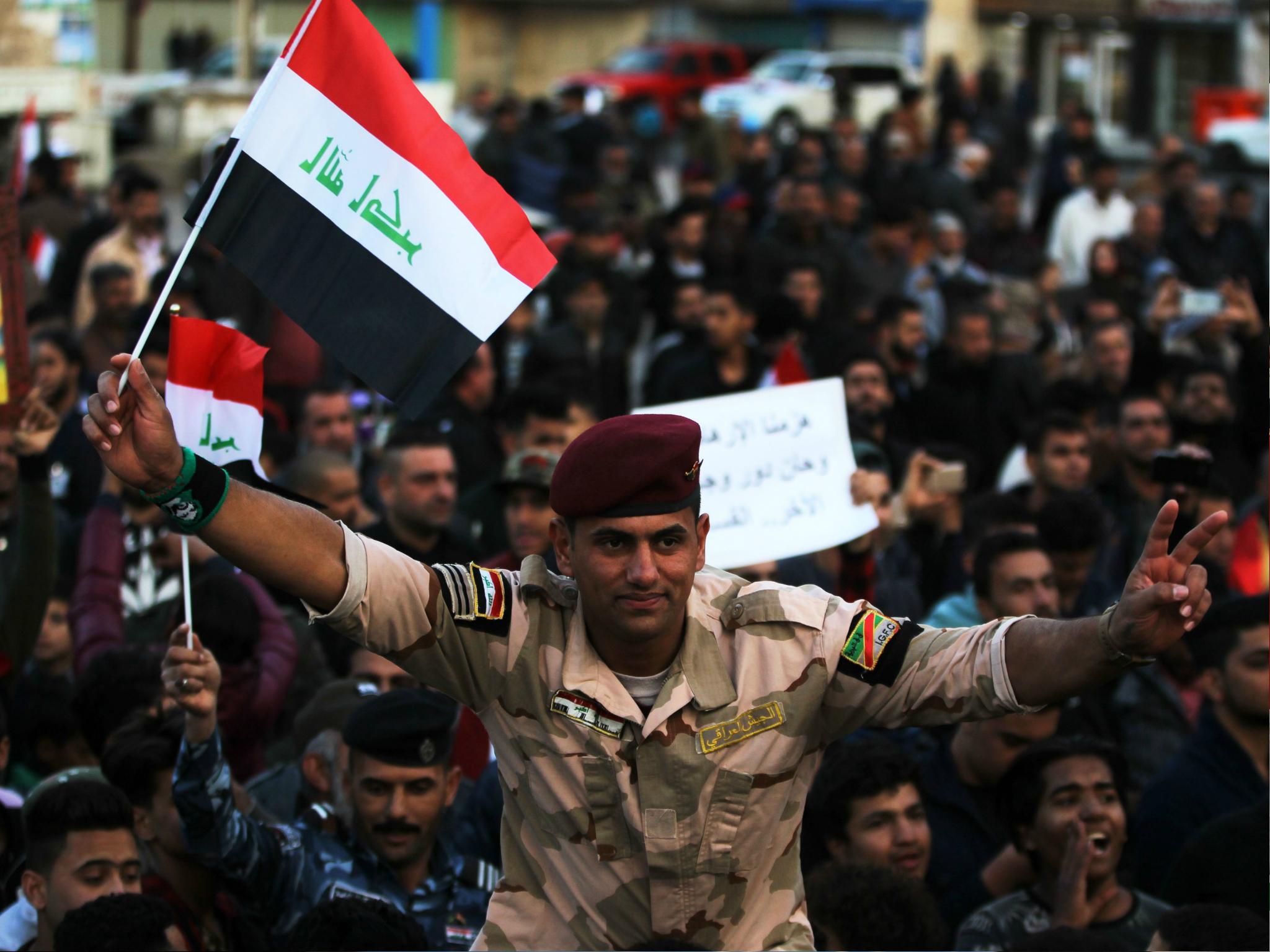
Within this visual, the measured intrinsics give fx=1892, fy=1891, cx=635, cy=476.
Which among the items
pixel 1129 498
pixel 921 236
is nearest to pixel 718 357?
pixel 1129 498

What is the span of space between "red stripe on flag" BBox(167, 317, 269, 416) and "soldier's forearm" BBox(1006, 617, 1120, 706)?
220 cm

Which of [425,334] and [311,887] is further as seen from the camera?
[311,887]

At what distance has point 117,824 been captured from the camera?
15.4 ft

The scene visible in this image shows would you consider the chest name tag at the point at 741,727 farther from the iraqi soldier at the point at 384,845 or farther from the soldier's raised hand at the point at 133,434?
the iraqi soldier at the point at 384,845

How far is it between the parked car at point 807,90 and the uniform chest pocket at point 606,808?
2409 cm

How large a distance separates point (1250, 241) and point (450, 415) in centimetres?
888

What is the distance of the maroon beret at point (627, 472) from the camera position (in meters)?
3.39

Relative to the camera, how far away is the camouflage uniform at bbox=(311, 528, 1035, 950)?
3.42 metres

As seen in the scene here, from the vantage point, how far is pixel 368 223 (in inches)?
158

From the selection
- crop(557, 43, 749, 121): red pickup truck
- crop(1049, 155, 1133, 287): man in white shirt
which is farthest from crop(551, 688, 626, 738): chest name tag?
crop(557, 43, 749, 121): red pickup truck

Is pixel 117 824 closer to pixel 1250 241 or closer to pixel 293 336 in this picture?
pixel 293 336

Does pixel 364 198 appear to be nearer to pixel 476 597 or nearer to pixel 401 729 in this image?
pixel 476 597

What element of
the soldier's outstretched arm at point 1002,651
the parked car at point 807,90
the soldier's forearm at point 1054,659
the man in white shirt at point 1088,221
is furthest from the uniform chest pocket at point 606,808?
the parked car at point 807,90

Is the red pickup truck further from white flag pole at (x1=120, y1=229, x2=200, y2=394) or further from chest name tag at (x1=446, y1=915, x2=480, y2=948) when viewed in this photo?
white flag pole at (x1=120, y1=229, x2=200, y2=394)
